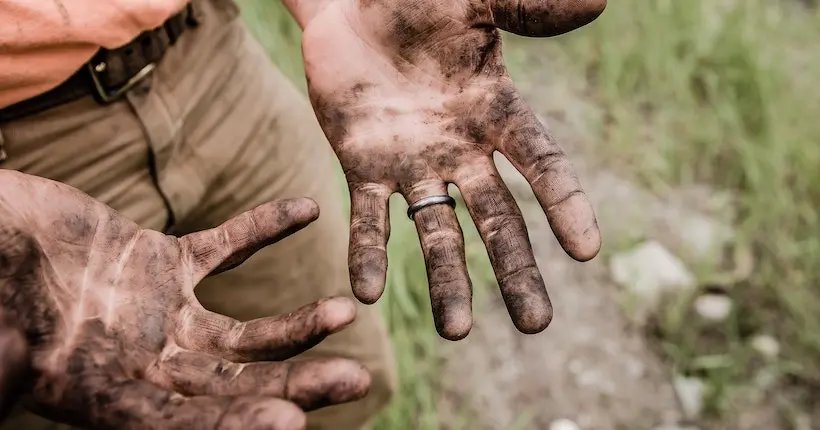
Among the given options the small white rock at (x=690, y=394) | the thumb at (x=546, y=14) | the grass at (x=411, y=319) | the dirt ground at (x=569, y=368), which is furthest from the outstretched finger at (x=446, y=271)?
the small white rock at (x=690, y=394)

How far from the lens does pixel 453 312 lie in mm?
→ 980

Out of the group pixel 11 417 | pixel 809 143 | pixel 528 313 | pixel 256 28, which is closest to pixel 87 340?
pixel 11 417

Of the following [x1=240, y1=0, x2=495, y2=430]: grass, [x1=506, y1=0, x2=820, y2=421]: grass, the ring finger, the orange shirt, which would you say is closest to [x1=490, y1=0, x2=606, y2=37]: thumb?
the ring finger

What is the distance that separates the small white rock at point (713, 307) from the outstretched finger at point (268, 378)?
1641mm

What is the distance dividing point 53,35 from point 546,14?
65 centimetres

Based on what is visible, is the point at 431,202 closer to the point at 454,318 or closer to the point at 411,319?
the point at 454,318

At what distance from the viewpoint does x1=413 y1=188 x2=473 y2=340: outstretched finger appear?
979mm

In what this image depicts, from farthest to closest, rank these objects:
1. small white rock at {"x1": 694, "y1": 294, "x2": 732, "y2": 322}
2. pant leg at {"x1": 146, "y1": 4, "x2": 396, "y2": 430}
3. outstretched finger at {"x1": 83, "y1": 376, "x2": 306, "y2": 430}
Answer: small white rock at {"x1": 694, "y1": 294, "x2": 732, "y2": 322}
pant leg at {"x1": 146, "y1": 4, "x2": 396, "y2": 430}
outstretched finger at {"x1": 83, "y1": 376, "x2": 306, "y2": 430}

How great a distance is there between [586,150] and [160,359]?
2062 mm

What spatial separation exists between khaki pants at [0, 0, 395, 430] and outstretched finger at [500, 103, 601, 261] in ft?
1.72

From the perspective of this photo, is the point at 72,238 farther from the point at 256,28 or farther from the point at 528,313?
the point at 256,28

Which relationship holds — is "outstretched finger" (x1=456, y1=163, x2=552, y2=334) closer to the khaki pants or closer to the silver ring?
the silver ring

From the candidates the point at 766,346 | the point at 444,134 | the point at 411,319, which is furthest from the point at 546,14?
the point at 766,346

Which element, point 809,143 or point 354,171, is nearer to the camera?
point 354,171
